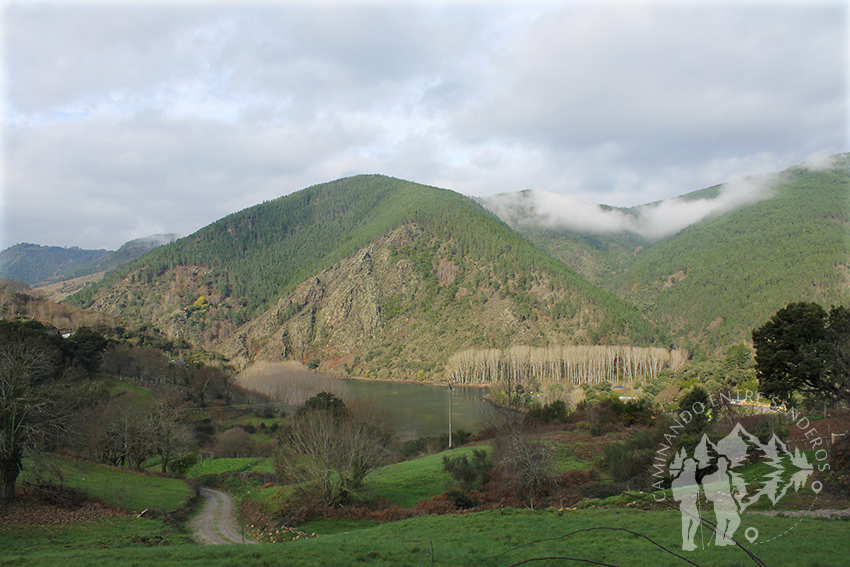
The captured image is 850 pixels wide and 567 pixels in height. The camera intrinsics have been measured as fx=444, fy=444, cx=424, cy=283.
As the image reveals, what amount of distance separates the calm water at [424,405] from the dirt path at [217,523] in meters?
19.0

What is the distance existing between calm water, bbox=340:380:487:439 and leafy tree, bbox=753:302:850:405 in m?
35.0

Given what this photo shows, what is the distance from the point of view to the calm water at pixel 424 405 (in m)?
66.0

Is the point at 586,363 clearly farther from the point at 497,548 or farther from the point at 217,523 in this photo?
the point at 497,548

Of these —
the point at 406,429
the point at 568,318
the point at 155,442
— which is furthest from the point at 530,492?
the point at 568,318

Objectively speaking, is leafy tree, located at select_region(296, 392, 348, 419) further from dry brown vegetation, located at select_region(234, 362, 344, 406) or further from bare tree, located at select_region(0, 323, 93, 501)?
dry brown vegetation, located at select_region(234, 362, 344, 406)

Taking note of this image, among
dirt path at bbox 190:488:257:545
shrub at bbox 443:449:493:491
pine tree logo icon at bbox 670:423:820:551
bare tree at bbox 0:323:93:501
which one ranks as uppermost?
bare tree at bbox 0:323:93:501

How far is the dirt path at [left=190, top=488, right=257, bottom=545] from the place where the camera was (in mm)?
20672

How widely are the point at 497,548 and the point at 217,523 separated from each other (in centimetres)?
1836

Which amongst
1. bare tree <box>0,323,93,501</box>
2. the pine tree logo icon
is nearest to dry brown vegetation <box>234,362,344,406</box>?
bare tree <box>0,323,93,501</box>

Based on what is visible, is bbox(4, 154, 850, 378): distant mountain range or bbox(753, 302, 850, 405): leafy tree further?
bbox(4, 154, 850, 378): distant mountain range

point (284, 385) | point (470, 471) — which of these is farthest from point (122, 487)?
point (284, 385)

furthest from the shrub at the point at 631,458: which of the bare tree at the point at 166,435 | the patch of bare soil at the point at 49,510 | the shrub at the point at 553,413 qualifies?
the bare tree at the point at 166,435

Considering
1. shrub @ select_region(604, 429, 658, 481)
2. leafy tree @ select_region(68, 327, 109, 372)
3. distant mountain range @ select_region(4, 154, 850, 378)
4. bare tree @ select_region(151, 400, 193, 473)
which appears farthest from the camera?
distant mountain range @ select_region(4, 154, 850, 378)

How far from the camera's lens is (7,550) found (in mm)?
13734
